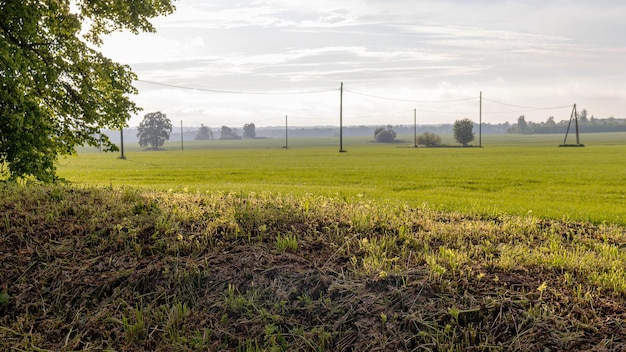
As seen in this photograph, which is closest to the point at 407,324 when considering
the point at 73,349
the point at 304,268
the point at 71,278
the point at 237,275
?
the point at 304,268

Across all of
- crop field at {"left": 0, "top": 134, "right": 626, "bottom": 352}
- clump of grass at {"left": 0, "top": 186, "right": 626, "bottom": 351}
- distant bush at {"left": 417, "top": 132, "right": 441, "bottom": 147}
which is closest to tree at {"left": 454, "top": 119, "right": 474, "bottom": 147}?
distant bush at {"left": 417, "top": 132, "right": 441, "bottom": 147}

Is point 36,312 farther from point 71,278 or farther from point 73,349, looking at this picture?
point 73,349

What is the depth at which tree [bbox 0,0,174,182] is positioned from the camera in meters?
11.5

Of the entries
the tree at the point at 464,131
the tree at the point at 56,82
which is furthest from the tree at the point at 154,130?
the tree at the point at 56,82

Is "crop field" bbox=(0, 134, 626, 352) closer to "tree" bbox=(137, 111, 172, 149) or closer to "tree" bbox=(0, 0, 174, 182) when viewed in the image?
"tree" bbox=(0, 0, 174, 182)

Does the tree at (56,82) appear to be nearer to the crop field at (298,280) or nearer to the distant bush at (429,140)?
the crop field at (298,280)

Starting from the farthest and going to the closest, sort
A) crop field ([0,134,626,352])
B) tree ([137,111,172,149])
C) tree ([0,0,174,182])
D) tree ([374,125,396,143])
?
tree ([374,125,396,143])
tree ([137,111,172,149])
tree ([0,0,174,182])
crop field ([0,134,626,352])

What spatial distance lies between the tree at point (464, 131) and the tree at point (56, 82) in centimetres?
11579

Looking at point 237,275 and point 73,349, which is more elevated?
point 237,275

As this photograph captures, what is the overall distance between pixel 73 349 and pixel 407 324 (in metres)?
3.18

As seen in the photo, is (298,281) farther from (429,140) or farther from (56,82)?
(429,140)

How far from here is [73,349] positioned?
197 inches

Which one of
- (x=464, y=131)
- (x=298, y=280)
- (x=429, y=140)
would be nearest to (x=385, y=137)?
(x=464, y=131)

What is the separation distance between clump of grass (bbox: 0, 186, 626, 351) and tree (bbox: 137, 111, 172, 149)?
150913mm
